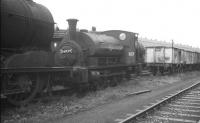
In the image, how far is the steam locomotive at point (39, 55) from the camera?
7.50 meters

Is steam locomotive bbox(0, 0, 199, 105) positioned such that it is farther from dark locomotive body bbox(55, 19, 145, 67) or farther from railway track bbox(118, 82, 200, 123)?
railway track bbox(118, 82, 200, 123)

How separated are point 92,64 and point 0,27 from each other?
5904 millimetres

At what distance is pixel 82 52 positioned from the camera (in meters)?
12.0

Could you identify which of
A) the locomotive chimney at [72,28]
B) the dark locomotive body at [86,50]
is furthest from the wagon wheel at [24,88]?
the locomotive chimney at [72,28]

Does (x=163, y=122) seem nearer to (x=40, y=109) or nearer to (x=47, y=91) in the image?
(x=40, y=109)

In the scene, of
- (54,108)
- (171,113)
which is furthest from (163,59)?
(54,108)

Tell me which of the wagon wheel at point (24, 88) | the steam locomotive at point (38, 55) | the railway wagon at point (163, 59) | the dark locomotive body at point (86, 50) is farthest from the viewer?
the railway wagon at point (163, 59)

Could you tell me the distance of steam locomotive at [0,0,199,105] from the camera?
7496 mm

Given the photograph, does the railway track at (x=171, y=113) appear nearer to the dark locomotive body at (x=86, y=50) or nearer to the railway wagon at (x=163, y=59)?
the dark locomotive body at (x=86, y=50)

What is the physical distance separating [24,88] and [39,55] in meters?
1.22

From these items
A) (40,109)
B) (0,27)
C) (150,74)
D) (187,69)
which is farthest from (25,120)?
(187,69)

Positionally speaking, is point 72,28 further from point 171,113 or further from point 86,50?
point 171,113

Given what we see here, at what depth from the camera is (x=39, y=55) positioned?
28.4 ft

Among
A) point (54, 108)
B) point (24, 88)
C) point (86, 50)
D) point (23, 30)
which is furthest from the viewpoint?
point (86, 50)
